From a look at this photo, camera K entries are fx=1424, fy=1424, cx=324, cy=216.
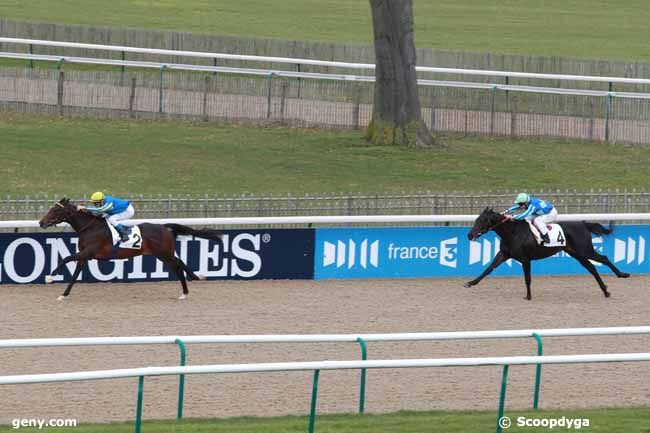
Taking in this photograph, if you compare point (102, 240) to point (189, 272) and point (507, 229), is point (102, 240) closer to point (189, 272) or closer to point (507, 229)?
point (189, 272)

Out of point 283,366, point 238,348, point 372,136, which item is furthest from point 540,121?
point 283,366

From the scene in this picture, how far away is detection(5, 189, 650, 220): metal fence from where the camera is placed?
1884 cm

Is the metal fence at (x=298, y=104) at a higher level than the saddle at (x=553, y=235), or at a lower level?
higher

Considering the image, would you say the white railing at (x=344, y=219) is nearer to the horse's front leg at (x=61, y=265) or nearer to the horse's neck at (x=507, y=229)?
the horse's front leg at (x=61, y=265)

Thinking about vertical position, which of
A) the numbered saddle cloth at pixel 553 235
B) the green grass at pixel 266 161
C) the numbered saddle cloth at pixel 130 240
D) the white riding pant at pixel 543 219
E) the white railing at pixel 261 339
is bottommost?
the white railing at pixel 261 339

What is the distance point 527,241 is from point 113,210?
5.26 m

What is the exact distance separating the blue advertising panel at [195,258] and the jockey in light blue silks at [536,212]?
2.74 metres

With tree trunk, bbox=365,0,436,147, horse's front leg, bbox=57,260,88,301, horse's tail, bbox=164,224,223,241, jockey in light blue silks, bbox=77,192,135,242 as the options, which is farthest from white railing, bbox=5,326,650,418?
tree trunk, bbox=365,0,436,147

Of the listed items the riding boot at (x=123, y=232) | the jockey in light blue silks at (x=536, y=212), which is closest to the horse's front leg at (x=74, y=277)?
the riding boot at (x=123, y=232)

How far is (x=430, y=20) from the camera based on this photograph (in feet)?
142

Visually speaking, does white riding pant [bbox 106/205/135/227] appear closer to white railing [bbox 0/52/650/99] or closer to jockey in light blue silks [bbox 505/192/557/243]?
jockey in light blue silks [bbox 505/192/557/243]

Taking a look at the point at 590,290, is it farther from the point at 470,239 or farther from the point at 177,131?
the point at 177,131

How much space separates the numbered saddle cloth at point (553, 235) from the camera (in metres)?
18.2

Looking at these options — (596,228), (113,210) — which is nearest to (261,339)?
(113,210)
